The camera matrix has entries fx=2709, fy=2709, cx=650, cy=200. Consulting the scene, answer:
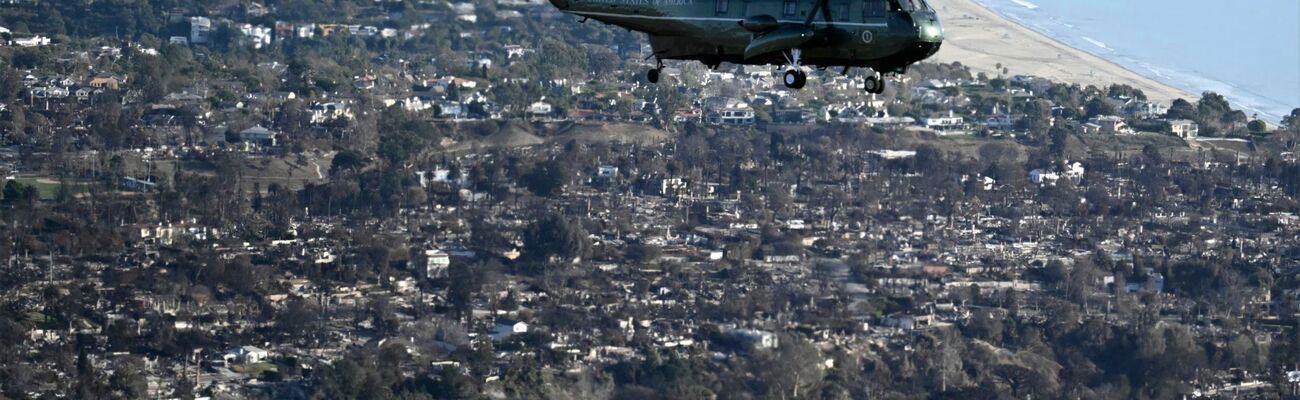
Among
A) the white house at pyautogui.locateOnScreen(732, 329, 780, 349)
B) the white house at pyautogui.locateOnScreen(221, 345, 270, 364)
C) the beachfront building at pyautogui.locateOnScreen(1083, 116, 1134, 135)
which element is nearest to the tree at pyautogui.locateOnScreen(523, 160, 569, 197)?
the white house at pyautogui.locateOnScreen(732, 329, 780, 349)

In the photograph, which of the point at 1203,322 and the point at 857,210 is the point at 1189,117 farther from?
the point at 1203,322

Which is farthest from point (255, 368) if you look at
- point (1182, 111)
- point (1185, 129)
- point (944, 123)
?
point (1182, 111)

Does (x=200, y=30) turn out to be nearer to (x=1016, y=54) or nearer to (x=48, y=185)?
(x=1016, y=54)

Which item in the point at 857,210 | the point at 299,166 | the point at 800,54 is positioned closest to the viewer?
the point at 800,54

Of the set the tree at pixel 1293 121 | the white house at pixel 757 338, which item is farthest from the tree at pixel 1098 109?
the white house at pixel 757 338

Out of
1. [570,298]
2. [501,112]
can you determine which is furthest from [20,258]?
[501,112]
